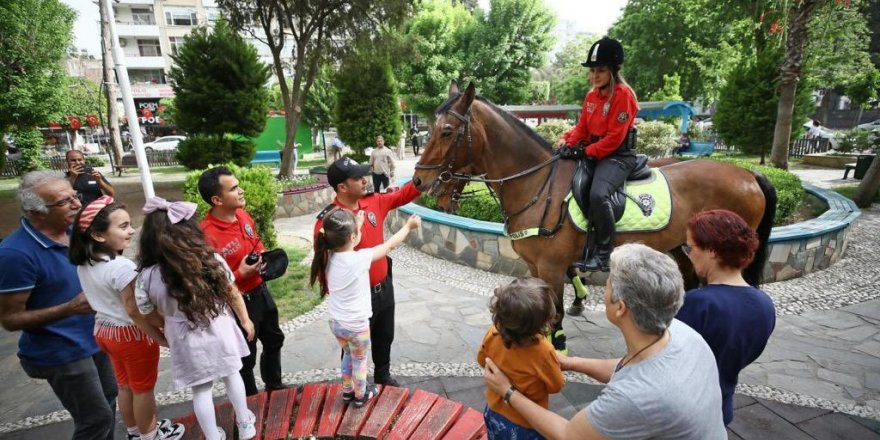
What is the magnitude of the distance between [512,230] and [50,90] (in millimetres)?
22054

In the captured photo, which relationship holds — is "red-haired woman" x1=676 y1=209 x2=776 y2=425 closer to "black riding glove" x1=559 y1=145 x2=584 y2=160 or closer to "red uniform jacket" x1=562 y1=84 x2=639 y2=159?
"red uniform jacket" x1=562 y1=84 x2=639 y2=159

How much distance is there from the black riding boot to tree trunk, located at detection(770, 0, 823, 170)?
8194mm

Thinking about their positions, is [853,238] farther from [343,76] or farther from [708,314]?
[343,76]

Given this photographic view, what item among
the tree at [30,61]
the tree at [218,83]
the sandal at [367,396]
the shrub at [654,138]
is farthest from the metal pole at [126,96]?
the tree at [30,61]

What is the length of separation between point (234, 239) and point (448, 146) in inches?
72.0

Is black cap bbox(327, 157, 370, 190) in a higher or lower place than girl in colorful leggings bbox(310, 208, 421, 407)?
higher

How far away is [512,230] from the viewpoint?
12.9 ft

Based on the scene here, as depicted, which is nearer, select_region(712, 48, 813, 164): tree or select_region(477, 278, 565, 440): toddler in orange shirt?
select_region(477, 278, 565, 440): toddler in orange shirt

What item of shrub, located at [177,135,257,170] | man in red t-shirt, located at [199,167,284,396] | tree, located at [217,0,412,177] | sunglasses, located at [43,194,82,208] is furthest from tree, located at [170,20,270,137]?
sunglasses, located at [43,194,82,208]

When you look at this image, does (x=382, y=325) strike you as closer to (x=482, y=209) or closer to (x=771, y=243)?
(x=482, y=209)

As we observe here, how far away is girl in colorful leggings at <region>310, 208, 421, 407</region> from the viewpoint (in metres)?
2.62

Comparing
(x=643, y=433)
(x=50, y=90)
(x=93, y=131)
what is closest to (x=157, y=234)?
(x=643, y=433)

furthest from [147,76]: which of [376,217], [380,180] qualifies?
[376,217]

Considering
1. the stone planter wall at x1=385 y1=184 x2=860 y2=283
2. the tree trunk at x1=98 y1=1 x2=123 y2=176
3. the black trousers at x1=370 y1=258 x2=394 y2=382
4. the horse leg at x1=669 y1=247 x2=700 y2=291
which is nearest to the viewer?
the black trousers at x1=370 y1=258 x2=394 y2=382
